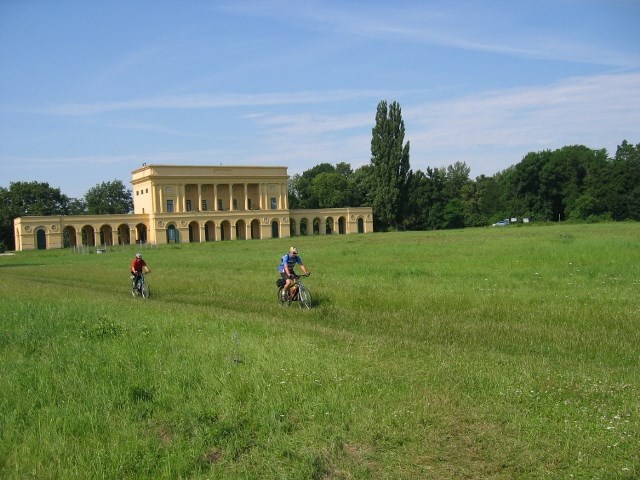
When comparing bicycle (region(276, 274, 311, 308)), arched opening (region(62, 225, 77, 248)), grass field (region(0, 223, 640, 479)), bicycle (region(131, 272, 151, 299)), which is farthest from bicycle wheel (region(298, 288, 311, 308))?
arched opening (region(62, 225, 77, 248))

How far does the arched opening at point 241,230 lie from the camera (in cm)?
10069

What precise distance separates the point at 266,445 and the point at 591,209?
8759cm

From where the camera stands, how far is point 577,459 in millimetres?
5570

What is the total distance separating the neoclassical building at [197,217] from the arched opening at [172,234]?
15cm

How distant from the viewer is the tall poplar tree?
8394cm

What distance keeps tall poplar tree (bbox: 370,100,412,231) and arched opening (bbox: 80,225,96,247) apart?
42013 millimetres

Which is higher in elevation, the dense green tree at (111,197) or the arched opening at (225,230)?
the dense green tree at (111,197)

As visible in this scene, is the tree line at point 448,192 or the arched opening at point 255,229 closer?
the tree line at point 448,192

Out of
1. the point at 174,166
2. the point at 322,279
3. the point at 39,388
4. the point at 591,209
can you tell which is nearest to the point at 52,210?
the point at 174,166

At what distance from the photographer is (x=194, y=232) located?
9788 centimetres

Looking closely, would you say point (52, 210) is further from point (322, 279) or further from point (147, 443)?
point (147, 443)

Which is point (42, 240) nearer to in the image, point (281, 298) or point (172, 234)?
point (172, 234)

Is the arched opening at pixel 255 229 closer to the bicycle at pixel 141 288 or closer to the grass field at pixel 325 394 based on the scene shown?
the bicycle at pixel 141 288

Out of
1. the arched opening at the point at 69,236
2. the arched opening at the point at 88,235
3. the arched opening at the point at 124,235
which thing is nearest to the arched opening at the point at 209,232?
the arched opening at the point at 124,235
